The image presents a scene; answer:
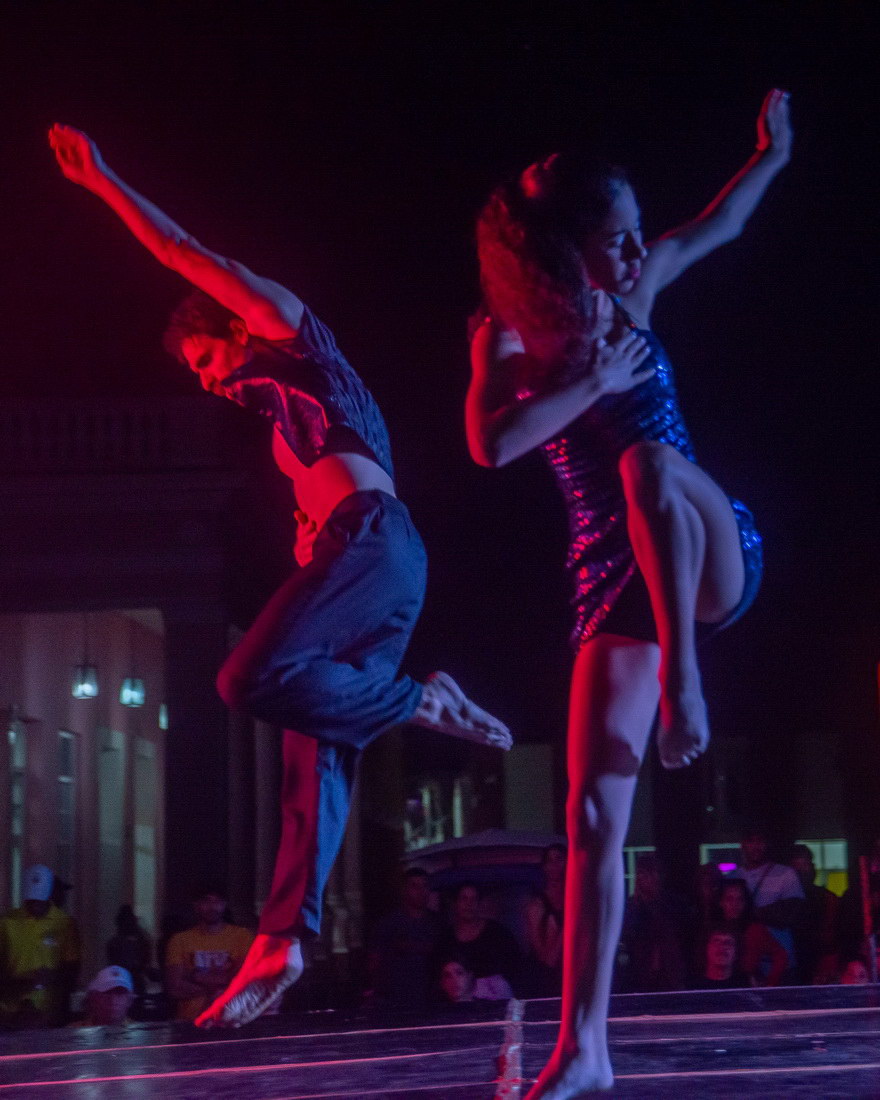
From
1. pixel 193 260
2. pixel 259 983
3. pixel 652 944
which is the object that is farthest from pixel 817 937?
pixel 193 260

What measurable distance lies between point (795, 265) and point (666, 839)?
4977 mm

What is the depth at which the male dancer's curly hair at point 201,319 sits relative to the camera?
329 centimetres

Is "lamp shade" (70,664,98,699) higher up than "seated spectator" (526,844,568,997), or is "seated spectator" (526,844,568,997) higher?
"lamp shade" (70,664,98,699)

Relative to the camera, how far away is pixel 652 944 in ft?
20.2

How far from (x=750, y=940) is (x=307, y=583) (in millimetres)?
4222

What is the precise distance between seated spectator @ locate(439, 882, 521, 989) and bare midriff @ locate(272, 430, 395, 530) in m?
3.10

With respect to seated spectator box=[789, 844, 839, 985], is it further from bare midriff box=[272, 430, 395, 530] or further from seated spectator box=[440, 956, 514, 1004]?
bare midriff box=[272, 430, 395, 530]

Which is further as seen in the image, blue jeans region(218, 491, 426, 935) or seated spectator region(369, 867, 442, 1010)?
seated spectator region(369, 867, 442, 1010)

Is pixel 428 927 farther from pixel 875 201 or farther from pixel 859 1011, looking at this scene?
pixel 875 201

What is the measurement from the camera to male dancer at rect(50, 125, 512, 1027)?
2.88 m

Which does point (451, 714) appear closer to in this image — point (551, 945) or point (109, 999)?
point (551, 945)

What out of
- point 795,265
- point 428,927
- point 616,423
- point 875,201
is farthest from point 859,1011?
point 795,265

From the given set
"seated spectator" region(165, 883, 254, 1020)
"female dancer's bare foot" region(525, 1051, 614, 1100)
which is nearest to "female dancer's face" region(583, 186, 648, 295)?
"female dancer's bare foot" region(525, 1051, 614, 1100)

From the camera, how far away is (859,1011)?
12.1 feet
